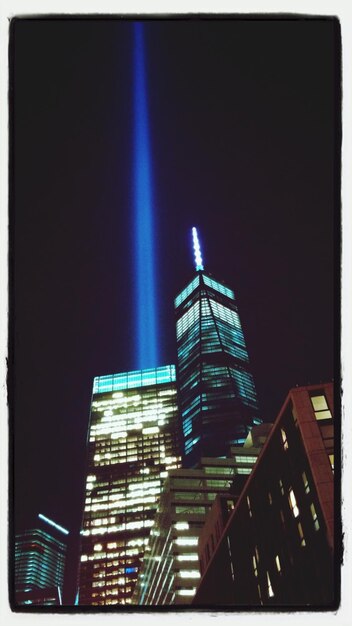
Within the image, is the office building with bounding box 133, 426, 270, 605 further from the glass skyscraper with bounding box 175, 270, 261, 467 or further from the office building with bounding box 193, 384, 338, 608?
the glass skyscraper with bounding box 175, 270, 261, 467

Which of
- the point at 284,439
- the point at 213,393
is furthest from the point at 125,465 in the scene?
the point at 284,439

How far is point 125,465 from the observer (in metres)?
51.1

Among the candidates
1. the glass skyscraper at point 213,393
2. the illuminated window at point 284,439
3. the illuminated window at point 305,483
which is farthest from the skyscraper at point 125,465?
the illuminated window at point 305,483

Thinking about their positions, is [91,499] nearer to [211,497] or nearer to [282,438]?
[211,497]

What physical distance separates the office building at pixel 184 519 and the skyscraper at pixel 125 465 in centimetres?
968

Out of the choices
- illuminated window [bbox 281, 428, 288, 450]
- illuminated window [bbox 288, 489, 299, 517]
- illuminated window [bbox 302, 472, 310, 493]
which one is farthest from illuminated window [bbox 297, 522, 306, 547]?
illuminated window [bbox 281, 428, 288, 450]

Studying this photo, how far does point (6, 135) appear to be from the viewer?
2.00m

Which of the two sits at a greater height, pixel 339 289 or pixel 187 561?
pixel 339 289

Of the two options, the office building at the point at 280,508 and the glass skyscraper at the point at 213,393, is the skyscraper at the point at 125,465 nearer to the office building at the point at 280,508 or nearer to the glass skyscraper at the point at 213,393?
the glass skyscraper at the point at 213,393

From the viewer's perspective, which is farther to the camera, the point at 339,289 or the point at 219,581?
the point at 219,581

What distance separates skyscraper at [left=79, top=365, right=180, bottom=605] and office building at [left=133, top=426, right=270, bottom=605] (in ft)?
31.7

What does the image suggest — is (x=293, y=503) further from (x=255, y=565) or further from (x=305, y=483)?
(x=255, y=565)

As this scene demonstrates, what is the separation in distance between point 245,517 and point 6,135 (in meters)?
14.8
